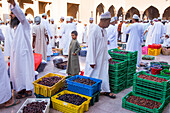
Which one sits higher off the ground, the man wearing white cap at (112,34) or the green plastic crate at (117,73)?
the man wearing white cap at (112,34)

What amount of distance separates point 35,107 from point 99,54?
1.76m

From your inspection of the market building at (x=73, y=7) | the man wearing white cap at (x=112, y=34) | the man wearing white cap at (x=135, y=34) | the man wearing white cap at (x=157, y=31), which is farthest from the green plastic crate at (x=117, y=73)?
the market building at (x=73, y=7)

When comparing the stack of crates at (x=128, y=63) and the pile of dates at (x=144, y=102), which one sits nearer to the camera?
the pile of dates at (x=144, y=102)

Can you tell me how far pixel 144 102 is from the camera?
336cm

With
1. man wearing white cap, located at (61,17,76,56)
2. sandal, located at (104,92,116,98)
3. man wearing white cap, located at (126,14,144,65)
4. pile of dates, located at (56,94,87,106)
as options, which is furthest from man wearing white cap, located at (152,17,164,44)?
pile of dates, located at (56,94,87,106)

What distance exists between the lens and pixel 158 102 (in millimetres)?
3391

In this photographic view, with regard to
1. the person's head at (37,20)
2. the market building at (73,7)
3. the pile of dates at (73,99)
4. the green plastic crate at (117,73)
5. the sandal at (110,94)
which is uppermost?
the market building at (73,7)

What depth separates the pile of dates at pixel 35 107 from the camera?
110 inches

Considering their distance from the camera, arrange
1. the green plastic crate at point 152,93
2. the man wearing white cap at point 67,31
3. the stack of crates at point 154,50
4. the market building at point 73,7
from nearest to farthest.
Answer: the green plastic crate at point 152,93, the man wearing white cap at point 67,31, the stack of crates at point 154,50, the market building at point 73,7

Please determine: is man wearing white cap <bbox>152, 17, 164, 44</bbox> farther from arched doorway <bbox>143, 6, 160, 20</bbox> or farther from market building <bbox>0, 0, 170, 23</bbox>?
arched doorway <bbox>143, 6, 160, 20</bbox>

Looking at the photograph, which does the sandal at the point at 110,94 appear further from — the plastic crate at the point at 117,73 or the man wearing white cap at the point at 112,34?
the man wearing white cap at the point at 112,34

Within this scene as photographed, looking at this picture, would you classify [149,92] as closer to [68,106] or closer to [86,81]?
[86,81]

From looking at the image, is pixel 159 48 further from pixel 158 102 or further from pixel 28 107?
pixel 28 107

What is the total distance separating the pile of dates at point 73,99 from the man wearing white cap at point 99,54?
0.78 m
